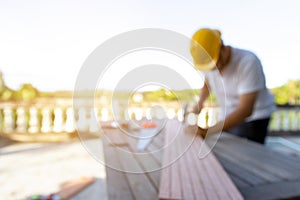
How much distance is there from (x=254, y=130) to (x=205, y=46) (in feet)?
2.16

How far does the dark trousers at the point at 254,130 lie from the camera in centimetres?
147

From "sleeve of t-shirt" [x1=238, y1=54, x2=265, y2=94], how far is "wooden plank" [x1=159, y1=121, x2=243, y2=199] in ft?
1.62

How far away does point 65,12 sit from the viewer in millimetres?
4586

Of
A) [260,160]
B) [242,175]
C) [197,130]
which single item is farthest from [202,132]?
[242,175]

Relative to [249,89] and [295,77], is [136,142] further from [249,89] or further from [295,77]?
[295,77]

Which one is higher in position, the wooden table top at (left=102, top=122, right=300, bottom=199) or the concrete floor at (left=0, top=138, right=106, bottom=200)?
the wooden table top at (left=102, top=122, right=300, bottom=199)

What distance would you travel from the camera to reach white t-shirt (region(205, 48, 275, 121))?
1.28 m

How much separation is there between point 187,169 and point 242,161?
29 centimetres

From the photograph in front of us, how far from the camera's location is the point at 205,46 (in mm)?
1138

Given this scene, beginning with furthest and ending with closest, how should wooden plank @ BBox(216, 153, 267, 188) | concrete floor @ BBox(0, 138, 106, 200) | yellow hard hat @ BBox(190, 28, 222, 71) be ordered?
1. concrete floor @ BBox(0, 138, 106, 200)
2. yellow hard hat @ BBox(190, 28, 222, 71)
3. wooden plank @ BBox(216, 153, 267, 188)

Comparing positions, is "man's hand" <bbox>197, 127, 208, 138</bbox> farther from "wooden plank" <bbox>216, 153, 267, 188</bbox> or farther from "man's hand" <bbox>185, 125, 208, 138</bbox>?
"wooden plank" <bbox>216, 153, 267, 188</bbox>

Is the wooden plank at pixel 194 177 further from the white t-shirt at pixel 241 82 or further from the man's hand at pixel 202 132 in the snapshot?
the white t-shirt at pixel 241 82

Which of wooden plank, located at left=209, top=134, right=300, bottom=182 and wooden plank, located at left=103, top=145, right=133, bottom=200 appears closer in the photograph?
wooden plank, located at left=103, top=145, right=133, bottom=200

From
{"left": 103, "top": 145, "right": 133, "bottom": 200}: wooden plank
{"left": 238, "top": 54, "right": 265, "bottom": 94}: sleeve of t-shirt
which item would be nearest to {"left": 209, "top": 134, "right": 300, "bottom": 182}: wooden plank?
{"left": 238, "top": 54, "right": 265, "bottom": 94}: sleeve of t-shirt
